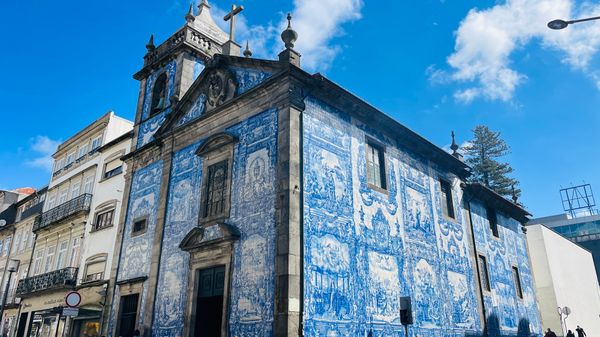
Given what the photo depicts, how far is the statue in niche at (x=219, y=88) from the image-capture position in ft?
45.0

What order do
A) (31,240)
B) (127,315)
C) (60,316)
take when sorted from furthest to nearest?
(31,240) < (60,316) < (127,315)

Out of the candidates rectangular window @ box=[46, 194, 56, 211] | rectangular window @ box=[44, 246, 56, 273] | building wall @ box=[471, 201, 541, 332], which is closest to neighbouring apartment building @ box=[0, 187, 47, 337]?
rectangular window @ box=[46, 194, 56, 211]

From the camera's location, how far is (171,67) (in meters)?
17.7

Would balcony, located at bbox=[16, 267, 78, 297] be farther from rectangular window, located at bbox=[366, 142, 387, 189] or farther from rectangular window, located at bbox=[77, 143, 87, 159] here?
rectangular window, located at bbox=[366, 142, 387, 189]

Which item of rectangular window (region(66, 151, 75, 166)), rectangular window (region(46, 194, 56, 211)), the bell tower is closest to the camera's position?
the bell tower

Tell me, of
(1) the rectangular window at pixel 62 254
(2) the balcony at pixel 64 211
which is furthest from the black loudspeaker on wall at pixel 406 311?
(1) the rectangular window at pixel 62 254

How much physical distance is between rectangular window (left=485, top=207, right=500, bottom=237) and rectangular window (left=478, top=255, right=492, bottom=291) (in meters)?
2.24

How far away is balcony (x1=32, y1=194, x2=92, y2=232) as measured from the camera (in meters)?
19.8

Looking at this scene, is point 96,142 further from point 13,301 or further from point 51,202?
point 13,301

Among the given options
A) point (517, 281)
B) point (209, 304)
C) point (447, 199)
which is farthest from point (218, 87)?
point (517, 281)

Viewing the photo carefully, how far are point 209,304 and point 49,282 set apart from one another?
1112cm

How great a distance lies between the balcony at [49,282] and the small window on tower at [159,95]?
23.2ft

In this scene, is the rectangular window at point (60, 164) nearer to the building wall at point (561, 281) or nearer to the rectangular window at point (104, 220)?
the rectangular window at point (104, 220)

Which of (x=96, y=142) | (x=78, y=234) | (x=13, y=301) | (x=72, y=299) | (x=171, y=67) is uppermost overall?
(x=171, y=67)
